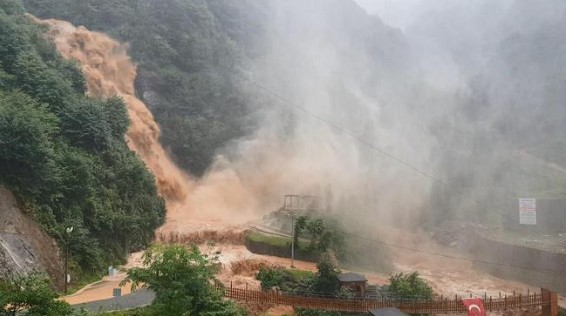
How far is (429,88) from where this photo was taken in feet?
222

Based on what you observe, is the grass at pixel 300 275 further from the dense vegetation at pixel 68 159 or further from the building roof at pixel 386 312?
the dense vegetation at pixel 68 159

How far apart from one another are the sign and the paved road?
30.0 meters

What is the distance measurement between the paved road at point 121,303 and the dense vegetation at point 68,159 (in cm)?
548

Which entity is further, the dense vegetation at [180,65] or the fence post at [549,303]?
the dense vegetation at [180,65]

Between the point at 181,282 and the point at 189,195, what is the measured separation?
29424mm

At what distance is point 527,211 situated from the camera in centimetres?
3869

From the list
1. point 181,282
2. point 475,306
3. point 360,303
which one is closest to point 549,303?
point 475,306

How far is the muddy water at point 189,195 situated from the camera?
109 feet

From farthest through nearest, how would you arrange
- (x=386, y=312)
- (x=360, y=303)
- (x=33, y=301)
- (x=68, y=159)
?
1. (x=68, y=159)
2. (x=360, y=303)
3. (x=386, y=312)
4. (x=33, y=301)

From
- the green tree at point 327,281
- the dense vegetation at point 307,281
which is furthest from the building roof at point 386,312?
the green tree at point 327,281

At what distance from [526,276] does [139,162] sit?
91.0ft

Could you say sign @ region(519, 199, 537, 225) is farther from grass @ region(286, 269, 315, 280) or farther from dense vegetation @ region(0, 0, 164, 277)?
dense vegetation @ region(0, 0, 164, 277)

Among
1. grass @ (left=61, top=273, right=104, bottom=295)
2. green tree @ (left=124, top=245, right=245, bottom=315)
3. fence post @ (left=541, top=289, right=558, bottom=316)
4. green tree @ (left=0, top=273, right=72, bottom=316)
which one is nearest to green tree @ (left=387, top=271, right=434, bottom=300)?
fence post @ (left=541, top=289, right=558, bottom=316)

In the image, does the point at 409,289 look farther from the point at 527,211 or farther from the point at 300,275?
the point at 527,211
